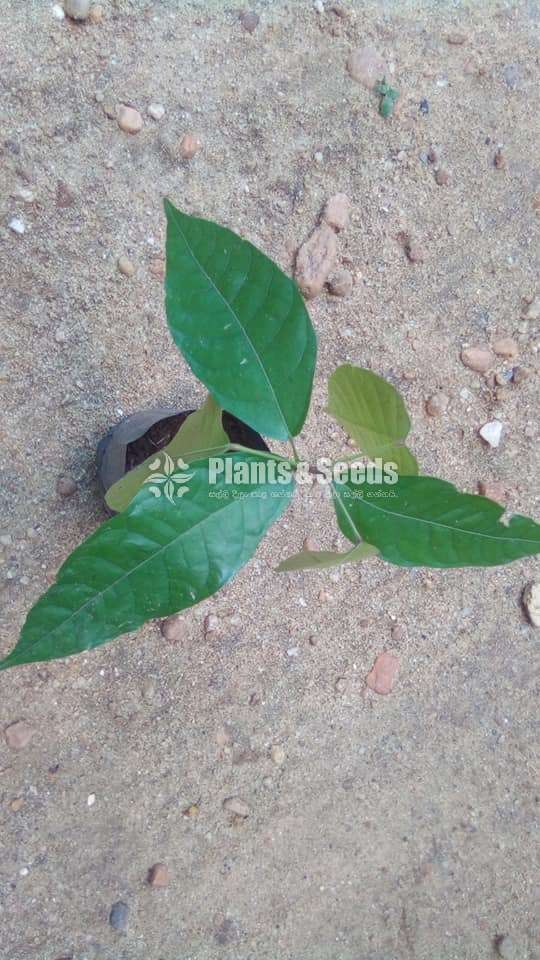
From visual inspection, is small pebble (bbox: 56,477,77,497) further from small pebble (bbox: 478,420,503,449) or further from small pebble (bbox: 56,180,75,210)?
small pebble (bbox: 478,420,503,449)

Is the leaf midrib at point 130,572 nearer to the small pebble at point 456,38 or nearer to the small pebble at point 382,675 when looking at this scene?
the small pebble at point 382,675

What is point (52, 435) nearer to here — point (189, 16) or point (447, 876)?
point (189, 16)

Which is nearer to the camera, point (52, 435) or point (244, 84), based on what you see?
point (52, 435)

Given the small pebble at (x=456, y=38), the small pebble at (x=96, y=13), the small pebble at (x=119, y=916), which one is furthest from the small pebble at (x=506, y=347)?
the small pebble at (x=119, y=916)

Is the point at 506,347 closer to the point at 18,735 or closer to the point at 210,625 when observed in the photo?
the point at 210,625

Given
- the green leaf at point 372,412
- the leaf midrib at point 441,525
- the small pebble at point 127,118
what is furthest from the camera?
the small pebble at point 127,118

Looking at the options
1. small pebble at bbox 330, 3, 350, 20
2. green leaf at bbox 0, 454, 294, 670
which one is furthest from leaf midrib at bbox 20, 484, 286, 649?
small pebble at bbox 330, 3, 350, 20

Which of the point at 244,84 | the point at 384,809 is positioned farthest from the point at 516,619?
the point at 244,84
